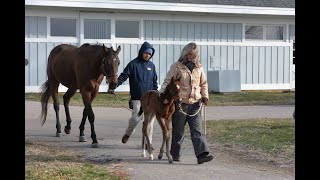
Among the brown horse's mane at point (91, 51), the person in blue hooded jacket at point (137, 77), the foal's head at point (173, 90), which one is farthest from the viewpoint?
the brown horse's mane at point (91, 51)

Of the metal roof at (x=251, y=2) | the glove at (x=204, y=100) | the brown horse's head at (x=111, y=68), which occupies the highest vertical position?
the metal roof at (x=251, y=2)

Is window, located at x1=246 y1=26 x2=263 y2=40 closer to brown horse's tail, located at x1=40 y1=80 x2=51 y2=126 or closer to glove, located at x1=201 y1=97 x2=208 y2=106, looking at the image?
brown horse's tail, located at x1=40 y1=80 x2=51 y2=126

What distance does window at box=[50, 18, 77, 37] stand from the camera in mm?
21109

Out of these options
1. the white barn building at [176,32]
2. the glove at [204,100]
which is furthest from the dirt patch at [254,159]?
the white barn building at [176,32]

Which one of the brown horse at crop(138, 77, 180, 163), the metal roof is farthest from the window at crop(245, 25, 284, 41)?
the brown horse at crop(138, 77, 180, 163)

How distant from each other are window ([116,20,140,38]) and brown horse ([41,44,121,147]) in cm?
970

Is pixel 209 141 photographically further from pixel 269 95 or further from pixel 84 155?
pixel 269 95

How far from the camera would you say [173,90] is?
8.38 metres

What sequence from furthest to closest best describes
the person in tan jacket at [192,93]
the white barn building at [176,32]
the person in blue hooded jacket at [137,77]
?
1. the white barn building at [176,32]
2. the person in blue hooded jacket at [137,77]
3. the person in tan jacket at [192,93]

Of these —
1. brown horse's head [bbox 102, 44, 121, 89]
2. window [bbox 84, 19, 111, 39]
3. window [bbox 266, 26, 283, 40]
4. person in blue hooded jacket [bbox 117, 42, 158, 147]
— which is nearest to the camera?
person in blue hooded jacket [bbox 117, 42, 158, 147]

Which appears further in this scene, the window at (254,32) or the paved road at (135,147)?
the window at (254,32)

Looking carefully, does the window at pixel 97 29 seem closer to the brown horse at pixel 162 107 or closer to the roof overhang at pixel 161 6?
the roof overhang at pixel 161 6

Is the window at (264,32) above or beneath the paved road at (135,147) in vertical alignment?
above

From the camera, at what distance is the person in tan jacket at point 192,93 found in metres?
8.47
